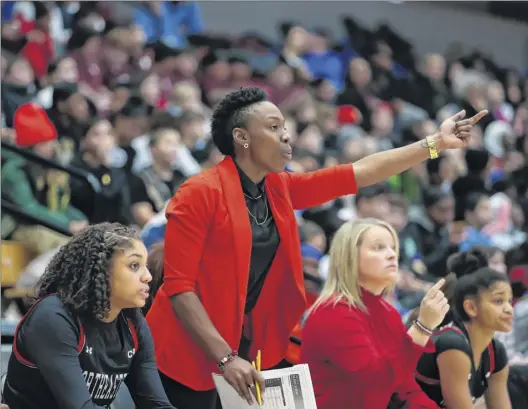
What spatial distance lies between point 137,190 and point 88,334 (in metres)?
3.44

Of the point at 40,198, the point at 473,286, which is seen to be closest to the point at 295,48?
the point at 40,198

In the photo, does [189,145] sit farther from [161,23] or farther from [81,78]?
[161,23]

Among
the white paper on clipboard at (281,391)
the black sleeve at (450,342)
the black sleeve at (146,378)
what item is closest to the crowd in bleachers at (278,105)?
the black sleeve at (450,342)


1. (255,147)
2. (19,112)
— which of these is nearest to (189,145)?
(19,112)

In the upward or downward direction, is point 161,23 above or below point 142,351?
above

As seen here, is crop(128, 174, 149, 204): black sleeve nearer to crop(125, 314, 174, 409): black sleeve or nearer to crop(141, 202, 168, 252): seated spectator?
crop(141, 202, 168, 252): seated spectator

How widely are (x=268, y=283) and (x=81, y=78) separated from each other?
578cm

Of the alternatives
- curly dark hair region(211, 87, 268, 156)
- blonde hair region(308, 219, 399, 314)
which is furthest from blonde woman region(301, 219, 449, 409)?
curly dark hair region(211, 87, 268, 156)

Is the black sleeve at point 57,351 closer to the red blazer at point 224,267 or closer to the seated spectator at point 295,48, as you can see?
the red blazer at point 224,267

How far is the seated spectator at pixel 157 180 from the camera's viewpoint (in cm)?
Result: 644

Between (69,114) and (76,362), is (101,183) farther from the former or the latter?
(76,362)

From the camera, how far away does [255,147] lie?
3.42 metres

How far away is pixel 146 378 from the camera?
3.29 metres

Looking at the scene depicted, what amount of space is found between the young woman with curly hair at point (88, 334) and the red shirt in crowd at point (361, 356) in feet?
2.68
